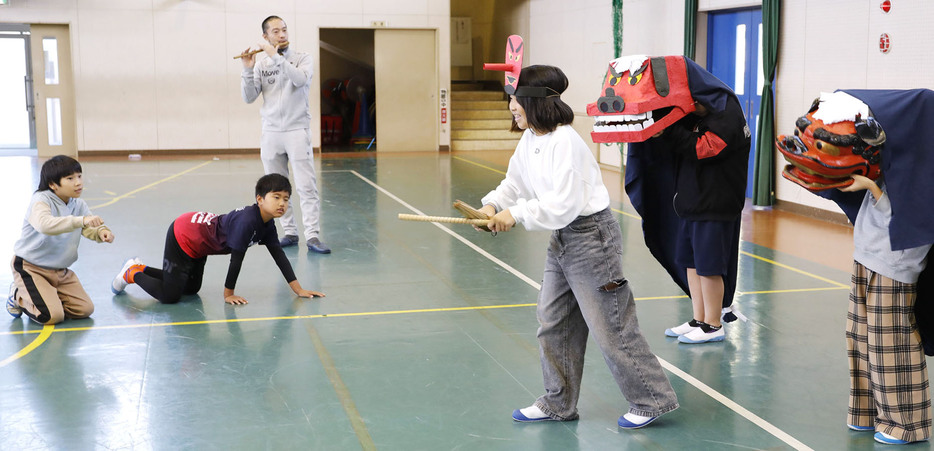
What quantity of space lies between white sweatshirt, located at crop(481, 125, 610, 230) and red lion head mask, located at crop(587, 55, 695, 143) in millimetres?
689

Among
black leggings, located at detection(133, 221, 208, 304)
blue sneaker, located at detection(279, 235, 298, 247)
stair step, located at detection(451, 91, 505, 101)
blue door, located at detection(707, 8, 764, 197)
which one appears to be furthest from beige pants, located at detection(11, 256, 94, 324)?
stair step, located at detection(451, 91, 505, 101)

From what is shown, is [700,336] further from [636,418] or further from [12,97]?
[12,97]

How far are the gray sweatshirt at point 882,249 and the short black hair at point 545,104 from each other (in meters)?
1.40

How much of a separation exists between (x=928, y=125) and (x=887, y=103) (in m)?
0.18

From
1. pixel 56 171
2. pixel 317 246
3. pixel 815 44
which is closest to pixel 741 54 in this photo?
pixel 815 44

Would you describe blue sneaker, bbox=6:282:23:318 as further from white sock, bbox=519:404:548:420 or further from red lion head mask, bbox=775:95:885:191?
red lion head mask, bbox=775:95:885:191

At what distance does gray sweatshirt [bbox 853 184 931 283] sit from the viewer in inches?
149

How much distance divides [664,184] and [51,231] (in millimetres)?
3868

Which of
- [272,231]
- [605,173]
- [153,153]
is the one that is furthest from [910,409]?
[153,153]

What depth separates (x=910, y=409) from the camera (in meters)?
3.92

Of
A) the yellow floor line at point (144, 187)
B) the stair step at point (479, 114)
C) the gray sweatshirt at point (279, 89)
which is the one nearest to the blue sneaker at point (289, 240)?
the gray sweatshirt at point (279, 89)

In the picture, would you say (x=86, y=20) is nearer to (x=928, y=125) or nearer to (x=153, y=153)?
(x=153, y=153)

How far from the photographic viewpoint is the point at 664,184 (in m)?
5.30

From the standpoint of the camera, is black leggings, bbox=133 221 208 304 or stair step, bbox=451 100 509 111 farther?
stair step, bbox=451 100 509 111
